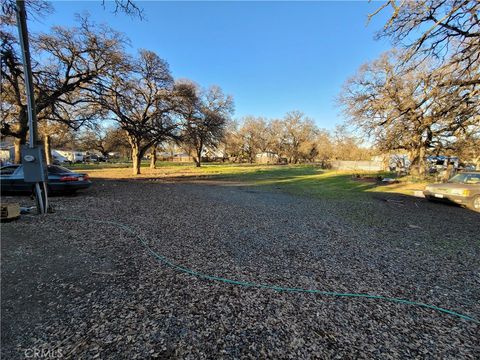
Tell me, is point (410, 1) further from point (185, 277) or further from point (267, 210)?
point (185, 277)

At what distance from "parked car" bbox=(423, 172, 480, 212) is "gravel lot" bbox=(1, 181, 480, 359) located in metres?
3.63

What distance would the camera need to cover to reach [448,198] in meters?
9.06

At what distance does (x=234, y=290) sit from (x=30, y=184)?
33.6 feet

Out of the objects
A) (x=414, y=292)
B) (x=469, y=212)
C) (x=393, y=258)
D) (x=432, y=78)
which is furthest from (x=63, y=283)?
(x=432, y=78)

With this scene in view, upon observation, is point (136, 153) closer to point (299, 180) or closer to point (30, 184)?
point (30, 184)

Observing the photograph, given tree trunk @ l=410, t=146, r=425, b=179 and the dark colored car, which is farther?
tree trunk @ l=410, t=146, r=425, b=179

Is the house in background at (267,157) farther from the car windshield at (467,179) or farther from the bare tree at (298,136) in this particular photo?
the car windshield at (467,179)

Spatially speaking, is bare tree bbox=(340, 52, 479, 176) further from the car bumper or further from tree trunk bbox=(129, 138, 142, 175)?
tree trunk bbox=(129, 138, 142, 175)

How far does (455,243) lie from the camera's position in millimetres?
4934

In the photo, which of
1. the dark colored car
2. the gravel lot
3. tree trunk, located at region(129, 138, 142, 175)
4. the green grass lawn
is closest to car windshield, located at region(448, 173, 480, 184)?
the green grass lawn

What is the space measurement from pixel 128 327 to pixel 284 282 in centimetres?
203

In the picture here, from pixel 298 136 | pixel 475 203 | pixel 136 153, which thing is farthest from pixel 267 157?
pixel 475 203

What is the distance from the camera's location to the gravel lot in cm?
204

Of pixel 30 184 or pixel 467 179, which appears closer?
pixel 30 184
